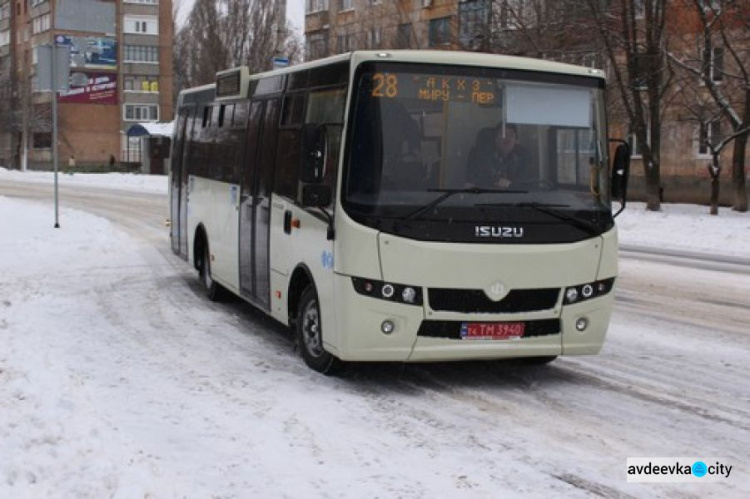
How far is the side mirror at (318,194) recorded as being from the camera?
22.6 ft

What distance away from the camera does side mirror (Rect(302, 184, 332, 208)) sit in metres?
6.89

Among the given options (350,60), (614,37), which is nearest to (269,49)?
(614,37)

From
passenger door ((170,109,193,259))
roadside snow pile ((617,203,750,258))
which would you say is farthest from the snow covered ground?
passenger door ((170,109,193,259))

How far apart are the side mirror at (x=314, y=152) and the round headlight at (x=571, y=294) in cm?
211

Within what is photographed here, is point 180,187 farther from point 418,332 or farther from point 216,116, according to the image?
point 418,332

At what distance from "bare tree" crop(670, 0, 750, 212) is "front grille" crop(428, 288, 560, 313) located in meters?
22.5

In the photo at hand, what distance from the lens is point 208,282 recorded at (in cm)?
1147

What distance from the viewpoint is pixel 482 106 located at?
6961mm

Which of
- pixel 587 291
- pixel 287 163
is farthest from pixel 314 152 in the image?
pixel 587 291

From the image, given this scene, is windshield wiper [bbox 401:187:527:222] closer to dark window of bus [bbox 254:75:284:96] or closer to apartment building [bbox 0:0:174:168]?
dark window of bus [bbox 254:75:284:96]

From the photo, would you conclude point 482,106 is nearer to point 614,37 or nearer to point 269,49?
point 614,37

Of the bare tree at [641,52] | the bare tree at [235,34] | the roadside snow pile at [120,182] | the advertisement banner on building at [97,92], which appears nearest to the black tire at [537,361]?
the bare tree at [641,52]

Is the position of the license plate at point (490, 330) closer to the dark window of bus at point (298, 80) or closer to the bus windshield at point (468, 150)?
the bus windshield at point (468, 150)

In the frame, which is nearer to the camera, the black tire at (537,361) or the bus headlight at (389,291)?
the bus headlight at (389,291)
